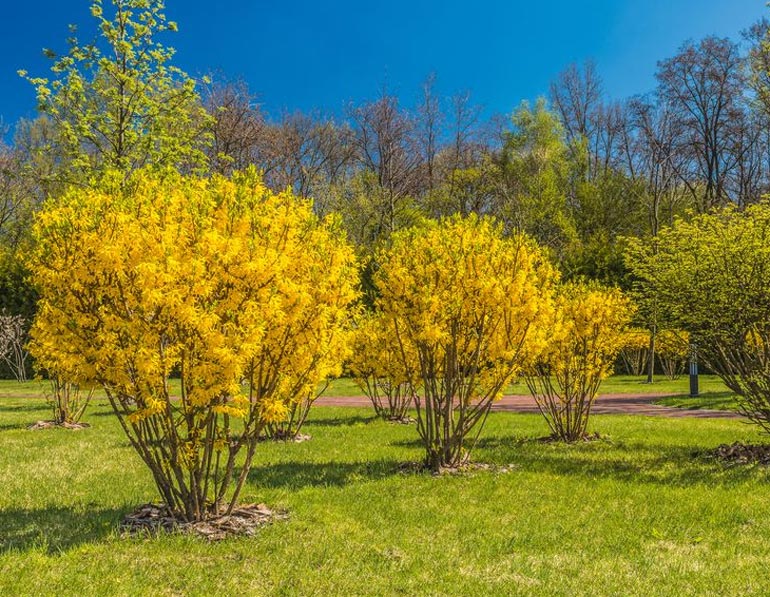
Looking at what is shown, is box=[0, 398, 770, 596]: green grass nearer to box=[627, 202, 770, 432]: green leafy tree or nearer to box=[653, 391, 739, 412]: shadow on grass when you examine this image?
box=[627, 202, 770, 432]: green leafy tree

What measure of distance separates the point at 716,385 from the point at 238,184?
22.8 m

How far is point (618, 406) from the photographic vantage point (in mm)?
17922

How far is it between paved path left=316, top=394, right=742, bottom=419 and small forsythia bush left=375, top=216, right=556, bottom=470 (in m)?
8.82

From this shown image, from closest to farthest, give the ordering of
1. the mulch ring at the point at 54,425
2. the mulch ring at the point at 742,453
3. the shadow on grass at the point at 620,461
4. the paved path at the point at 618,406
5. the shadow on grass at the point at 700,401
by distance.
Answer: the shadow on grass at the point at 620,461, the mulch ring at the point at 742,453, the mulch ring at the point at 54,425, the paved path at the point at 618,406, the shadow on grass at the point at 700,401

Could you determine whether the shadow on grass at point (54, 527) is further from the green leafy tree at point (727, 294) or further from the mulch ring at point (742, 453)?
the mulch ring at point (742, 453)

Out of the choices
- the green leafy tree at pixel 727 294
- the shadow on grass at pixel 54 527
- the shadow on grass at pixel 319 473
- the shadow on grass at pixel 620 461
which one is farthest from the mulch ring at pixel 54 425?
the green leafy tree at pixel 727 294

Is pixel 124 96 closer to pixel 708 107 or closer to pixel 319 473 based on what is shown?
pixel 319 473

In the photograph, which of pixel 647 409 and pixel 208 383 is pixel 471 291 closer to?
pixel 208 383

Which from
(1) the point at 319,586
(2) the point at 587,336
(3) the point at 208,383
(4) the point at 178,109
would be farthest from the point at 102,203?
(4) the point at 178,109

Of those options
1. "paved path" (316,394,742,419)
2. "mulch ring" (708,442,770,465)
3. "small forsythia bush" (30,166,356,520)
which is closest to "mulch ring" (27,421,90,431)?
"paved path" (316,394,742,419)

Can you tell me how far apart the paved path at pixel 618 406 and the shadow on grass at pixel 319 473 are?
909 centimetres

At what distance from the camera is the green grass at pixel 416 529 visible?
4594mm

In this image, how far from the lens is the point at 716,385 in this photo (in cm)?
2356

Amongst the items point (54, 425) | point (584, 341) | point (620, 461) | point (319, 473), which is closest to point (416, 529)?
point (319, 473)
